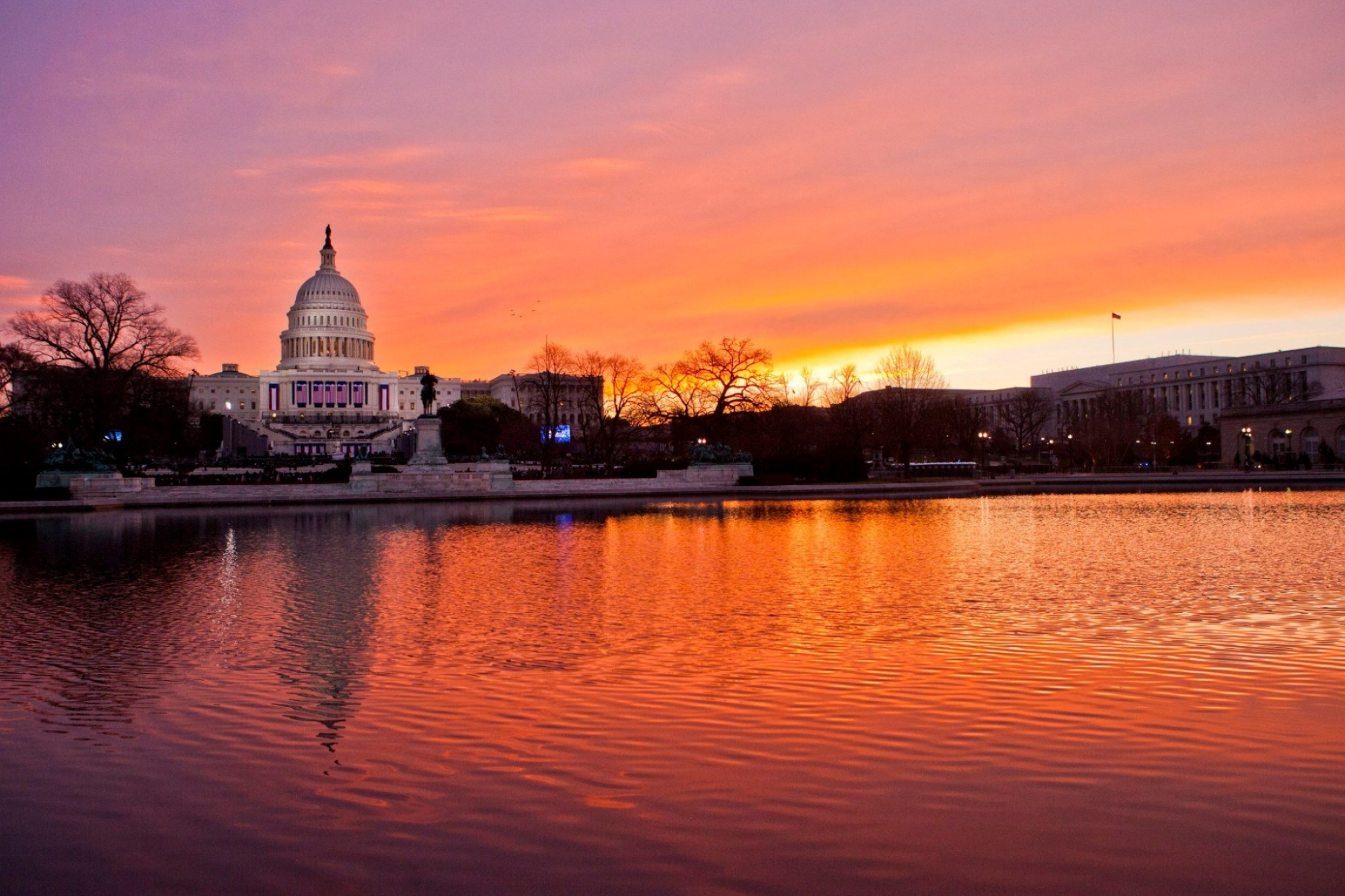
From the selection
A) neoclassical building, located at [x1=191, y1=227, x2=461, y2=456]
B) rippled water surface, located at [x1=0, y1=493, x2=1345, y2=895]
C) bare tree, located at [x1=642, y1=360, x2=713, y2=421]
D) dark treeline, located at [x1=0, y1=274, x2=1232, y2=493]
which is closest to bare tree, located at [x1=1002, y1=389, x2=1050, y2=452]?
dark treeline, located at [x1=0, y1=274, x2=1232, y2=493]

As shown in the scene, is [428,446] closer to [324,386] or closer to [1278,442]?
[1278,442]

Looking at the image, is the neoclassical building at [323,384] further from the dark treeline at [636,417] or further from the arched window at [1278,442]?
the arched window at [1278,442]

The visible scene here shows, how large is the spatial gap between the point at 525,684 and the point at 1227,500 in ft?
131

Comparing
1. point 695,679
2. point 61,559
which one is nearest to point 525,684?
point 695,679

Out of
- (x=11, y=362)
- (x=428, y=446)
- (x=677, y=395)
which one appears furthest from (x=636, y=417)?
(x=11, y=362)

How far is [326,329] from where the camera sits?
158250 mm

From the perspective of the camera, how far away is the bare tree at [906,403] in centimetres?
7331

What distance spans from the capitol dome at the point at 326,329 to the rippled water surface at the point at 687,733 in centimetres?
14494

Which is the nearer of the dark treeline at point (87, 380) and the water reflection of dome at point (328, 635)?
the water reflection of dome at point (328, 635)

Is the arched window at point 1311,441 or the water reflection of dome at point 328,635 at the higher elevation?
the arched window at point 1311,441

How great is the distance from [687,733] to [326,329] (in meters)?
159

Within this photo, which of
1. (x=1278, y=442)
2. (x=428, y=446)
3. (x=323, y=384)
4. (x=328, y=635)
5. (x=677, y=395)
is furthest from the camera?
(x=323, y=384)

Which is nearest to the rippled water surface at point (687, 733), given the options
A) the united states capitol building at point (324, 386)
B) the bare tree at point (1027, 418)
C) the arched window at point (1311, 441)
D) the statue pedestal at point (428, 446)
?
the statue pedestal at point (428, 446)

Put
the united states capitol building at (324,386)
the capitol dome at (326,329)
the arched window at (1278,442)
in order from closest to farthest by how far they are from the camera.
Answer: the arched window at (1278,442) → the united states capitol building at (324,386) → the capitol dome at (326,329)
